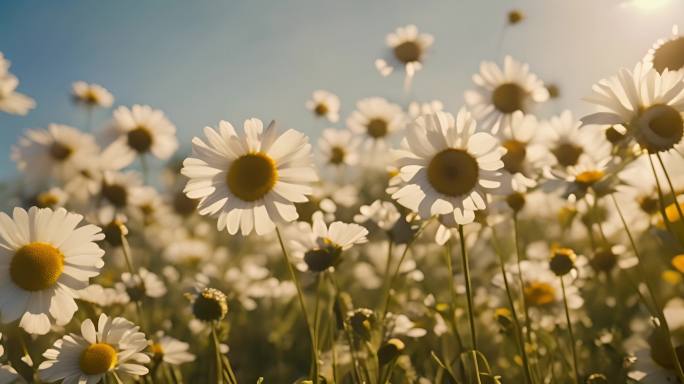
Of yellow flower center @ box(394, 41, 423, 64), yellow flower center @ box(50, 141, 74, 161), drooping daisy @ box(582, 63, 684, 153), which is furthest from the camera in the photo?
yellow flower center @ box(50, 141, 74, 161)

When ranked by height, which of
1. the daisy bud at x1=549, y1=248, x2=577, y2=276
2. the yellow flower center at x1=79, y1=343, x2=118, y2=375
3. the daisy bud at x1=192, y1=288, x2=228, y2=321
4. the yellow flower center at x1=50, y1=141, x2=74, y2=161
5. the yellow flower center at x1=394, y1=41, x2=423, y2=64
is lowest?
the yellow flower center at x1=79, y1=343, x2=118, y2=375

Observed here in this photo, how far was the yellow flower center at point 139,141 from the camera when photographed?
3863 millimetres

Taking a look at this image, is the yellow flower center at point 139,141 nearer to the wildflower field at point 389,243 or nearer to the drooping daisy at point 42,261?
the wildflower field at point 389,243

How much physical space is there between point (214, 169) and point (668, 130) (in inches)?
43.6

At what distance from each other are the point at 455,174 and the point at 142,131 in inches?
108

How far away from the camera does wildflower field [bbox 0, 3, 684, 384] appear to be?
1.60m

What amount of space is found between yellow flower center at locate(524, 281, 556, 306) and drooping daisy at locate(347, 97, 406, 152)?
190 centimetres

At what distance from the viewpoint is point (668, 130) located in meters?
1.50

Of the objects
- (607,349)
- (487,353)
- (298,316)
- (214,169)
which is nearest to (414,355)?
(487,353)

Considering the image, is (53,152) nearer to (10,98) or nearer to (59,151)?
(59,151)

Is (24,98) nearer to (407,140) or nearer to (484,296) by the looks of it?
(407,140)

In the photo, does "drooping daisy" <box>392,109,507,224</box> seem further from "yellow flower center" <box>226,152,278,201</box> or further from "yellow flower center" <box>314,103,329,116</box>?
"yellow flower center" <box>314,103,329,116</box>

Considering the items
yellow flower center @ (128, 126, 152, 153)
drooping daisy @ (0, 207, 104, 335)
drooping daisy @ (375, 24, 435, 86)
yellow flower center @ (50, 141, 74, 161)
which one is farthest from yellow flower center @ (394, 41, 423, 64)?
drooping daisy @ (0, 207, 104, 335)

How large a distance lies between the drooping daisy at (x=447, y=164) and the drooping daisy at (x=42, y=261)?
786 millimetres
